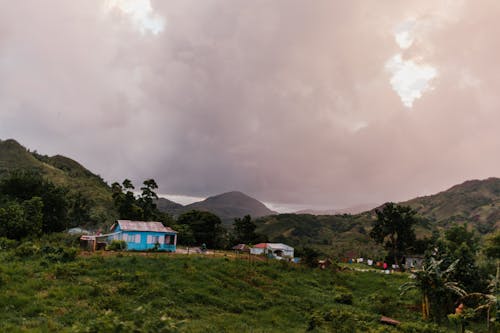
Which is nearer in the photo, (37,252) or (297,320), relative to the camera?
(297,320)

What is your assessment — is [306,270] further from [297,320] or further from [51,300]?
[51,300]

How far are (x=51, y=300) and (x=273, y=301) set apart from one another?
17.1 metres

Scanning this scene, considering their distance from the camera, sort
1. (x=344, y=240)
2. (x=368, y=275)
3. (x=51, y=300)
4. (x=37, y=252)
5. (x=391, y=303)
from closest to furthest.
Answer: (x=51, y=300), (x=37, y=252), (x=391, y=303), (x=368, y=275), (x=344, y=240)

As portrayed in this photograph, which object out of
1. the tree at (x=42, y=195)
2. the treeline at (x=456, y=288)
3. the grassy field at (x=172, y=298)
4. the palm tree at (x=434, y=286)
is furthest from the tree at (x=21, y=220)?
the palm tree at (x=434, y=286)

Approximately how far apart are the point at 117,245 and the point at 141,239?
14.3 ft

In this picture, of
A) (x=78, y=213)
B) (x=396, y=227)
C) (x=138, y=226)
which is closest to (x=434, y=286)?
(x=138, y=226)

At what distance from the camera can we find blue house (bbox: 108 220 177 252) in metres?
46.2

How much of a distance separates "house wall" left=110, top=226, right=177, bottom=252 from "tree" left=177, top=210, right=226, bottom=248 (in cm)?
2461

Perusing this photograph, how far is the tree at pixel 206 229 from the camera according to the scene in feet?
245

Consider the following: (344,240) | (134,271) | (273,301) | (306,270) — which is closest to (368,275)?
(306,270)

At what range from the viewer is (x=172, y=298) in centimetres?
2467

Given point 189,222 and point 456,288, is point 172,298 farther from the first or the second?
point 189,222

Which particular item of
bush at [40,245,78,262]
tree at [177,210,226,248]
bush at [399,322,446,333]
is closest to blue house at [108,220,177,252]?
bush at [40,245,78,262]

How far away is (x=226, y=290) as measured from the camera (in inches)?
1159
